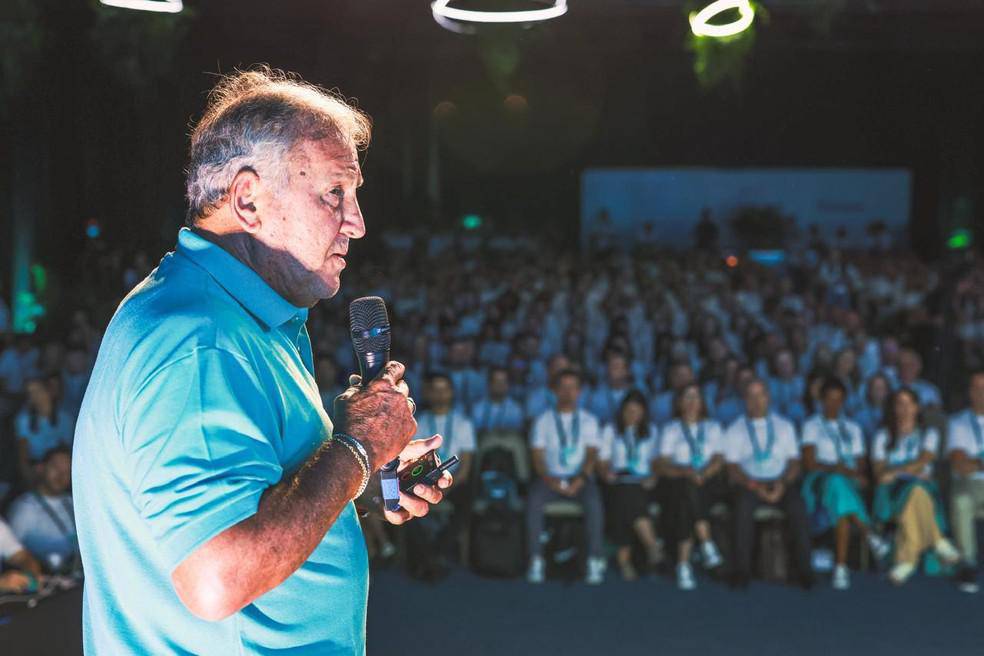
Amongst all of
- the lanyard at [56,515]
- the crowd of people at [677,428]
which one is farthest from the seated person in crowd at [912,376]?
the lanyard at [56,515]

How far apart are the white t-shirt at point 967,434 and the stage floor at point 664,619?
0.82 meters

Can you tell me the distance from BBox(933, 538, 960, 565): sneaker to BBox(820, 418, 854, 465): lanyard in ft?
2.20

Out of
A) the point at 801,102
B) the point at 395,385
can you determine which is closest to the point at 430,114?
the point at 801,102

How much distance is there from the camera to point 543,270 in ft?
35.2

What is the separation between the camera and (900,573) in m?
5.58

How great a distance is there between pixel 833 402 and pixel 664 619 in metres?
2.06

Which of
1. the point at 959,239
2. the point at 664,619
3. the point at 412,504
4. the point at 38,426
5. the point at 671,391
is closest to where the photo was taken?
the point at 412,504

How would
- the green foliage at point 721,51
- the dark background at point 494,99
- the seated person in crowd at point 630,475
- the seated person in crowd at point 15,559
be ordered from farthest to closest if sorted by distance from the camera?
the dark background at point 494,99 → the green foliage at point 721,51 → the seated person in crowd at point 630,475 → the seated person in crowd at point 15,559

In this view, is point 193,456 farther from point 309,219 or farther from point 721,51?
point 721,51

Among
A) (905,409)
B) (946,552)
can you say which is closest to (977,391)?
(905,409)

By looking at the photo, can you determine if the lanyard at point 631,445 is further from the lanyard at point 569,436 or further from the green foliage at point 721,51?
the green foliage at point 721,51

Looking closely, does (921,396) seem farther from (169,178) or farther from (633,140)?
(633,140)

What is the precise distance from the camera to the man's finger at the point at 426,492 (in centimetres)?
138

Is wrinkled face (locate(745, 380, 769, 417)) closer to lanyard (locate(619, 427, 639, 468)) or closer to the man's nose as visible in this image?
lanyard (locate(619, 427, 639, 468))
